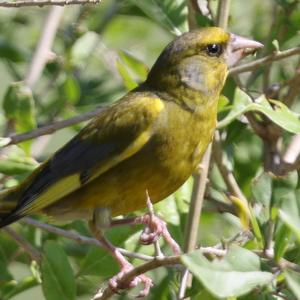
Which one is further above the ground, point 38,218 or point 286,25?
point 286,25

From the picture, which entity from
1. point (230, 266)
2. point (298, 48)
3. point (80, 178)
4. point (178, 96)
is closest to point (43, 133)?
point (80, 178)

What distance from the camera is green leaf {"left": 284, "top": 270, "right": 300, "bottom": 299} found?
2533 millimetres

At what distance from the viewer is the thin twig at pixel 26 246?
3.77m

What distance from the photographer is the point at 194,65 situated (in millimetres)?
4219

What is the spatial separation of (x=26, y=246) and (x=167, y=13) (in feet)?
3.51

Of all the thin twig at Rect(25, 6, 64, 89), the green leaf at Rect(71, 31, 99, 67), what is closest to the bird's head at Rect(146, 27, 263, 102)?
the green leaf at Rect(71, 31, 99, 67)

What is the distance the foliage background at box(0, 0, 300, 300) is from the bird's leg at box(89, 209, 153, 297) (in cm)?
6

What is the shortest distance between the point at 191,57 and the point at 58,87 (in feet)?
2.06

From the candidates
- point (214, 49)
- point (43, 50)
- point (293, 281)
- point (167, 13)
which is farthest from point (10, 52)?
point (293, 281)

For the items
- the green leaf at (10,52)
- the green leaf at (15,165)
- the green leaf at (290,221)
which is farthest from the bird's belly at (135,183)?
the green leaf at (290,221)

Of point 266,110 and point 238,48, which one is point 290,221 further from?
point 238,48

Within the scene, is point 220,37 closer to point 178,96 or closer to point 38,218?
point 178,96

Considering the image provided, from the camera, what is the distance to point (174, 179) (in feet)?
12.6

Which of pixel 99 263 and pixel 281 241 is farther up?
pixel 281 241
